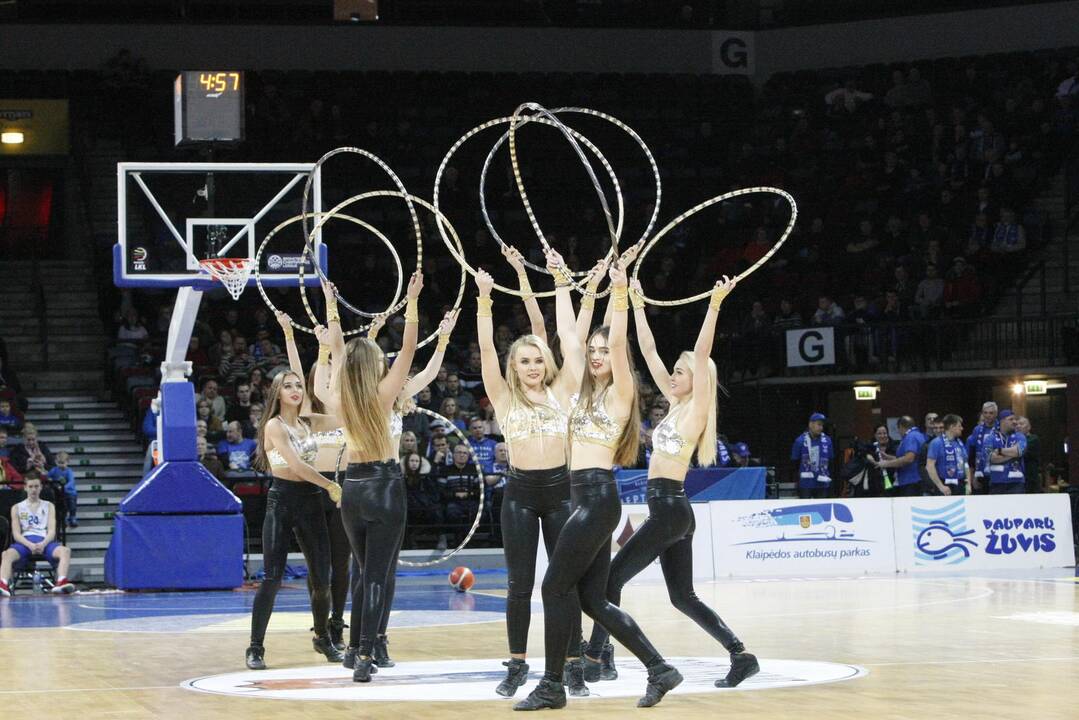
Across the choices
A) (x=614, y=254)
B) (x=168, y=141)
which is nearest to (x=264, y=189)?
(x=614, y=254)

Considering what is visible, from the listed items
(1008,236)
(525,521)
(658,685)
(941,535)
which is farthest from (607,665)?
(1008,236)

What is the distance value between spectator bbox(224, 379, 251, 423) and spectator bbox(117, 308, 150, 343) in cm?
340

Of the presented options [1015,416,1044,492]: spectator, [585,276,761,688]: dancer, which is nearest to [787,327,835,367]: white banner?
[1015,416,1044,492]: spectator

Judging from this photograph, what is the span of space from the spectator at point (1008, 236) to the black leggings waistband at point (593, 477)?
803 inches

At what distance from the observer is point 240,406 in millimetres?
21797

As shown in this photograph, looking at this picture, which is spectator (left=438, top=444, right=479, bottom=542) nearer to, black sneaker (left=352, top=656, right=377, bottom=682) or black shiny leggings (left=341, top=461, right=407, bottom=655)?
black shiny leggings (left=341, top=461, right=407, bottom=655)

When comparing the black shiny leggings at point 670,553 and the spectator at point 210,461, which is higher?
the spectator at point 210,461

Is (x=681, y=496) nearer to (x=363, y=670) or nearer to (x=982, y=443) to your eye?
(x=363, y=670)

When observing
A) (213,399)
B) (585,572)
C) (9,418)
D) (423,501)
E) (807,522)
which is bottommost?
(807,522)

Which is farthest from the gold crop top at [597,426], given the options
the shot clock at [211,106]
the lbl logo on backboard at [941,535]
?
the lbl logo on backboard at [941,535]

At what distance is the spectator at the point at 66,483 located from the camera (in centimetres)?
1972

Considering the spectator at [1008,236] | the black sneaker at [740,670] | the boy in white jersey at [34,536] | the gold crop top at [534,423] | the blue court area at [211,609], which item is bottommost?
the blue court area at [211,609]

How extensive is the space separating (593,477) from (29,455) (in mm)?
13296

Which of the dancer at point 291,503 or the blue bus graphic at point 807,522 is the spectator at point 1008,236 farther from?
the dancer at point 291,503
